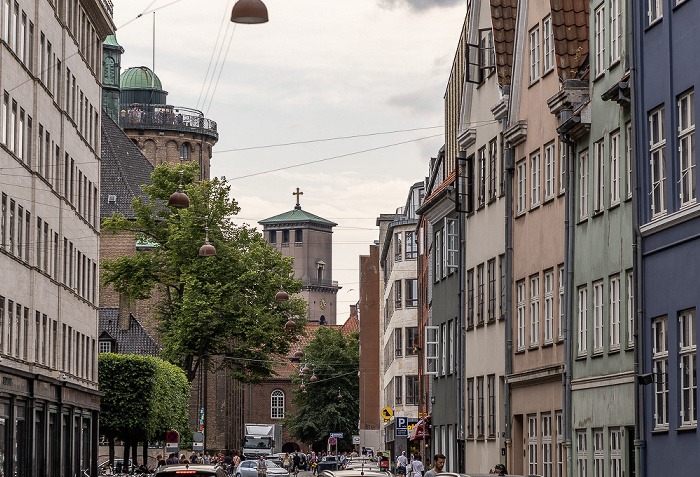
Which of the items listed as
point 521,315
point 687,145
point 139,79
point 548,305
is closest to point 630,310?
point 687,145

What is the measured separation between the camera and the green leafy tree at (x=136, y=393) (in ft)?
211

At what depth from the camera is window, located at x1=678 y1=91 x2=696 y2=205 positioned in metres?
24.1

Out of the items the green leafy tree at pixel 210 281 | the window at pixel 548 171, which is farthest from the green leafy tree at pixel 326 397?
the window at pixel 548 171

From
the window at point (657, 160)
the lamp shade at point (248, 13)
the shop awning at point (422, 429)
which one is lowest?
the shop awning at point (422, 429)

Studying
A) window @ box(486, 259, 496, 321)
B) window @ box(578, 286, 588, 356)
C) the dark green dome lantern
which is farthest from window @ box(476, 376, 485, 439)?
the dark green dome lantern

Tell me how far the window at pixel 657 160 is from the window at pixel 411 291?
6141cm

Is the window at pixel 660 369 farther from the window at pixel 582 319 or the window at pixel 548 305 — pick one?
the window at pixel 548 305

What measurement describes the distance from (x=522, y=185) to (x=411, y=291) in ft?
169

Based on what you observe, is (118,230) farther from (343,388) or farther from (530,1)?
(343,388)

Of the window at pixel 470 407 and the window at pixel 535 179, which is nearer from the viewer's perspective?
the window at pixel 535 179

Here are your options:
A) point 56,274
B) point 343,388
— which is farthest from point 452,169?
point 343,388

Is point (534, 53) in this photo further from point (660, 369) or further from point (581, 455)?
point (660, 369)

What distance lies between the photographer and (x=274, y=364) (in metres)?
71.6

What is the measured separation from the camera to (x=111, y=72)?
127 metres
